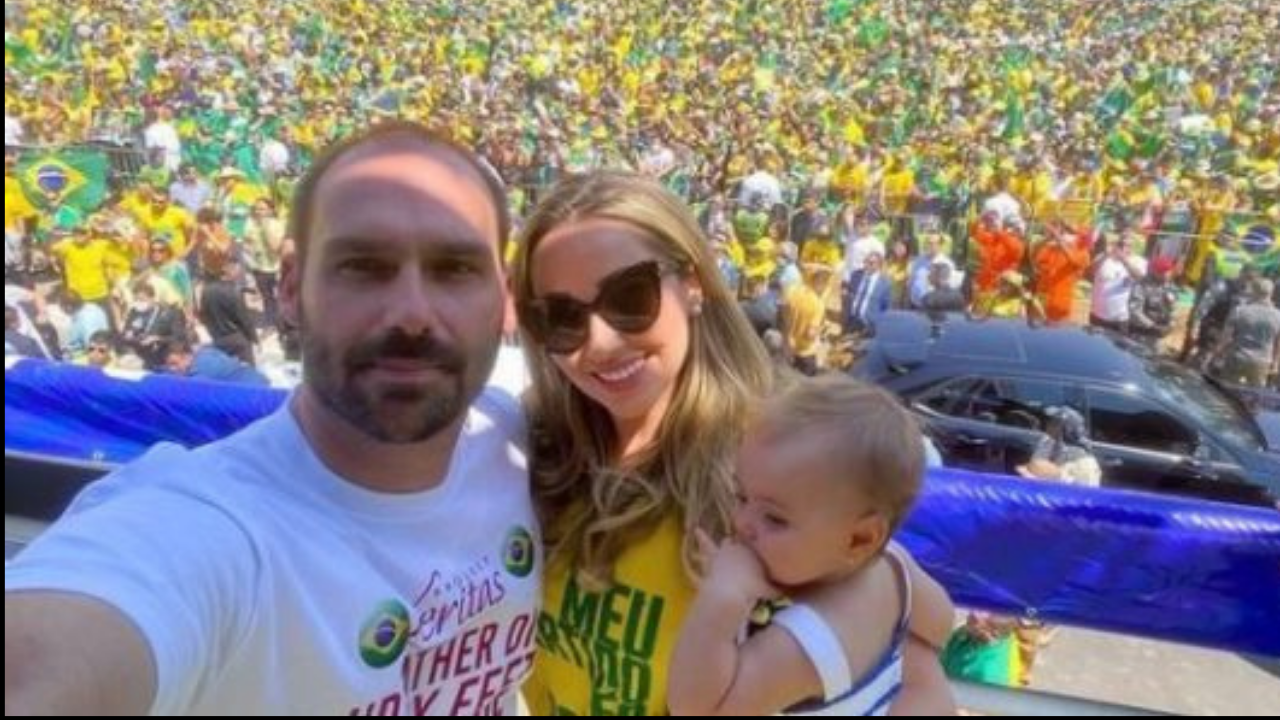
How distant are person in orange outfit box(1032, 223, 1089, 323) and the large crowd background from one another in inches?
1.0

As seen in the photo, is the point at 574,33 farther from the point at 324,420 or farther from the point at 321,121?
the point at 324,420

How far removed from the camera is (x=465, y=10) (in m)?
23.5

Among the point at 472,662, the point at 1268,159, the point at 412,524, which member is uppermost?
the point at 412,524

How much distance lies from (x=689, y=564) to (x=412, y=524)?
0.36 m

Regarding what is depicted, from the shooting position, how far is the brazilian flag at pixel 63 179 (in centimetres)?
1197

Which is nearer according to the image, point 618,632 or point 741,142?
point 618,632

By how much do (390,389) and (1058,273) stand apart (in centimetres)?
968

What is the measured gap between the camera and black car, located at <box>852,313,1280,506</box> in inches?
245

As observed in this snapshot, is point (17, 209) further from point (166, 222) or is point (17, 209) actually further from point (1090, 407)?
point (1090, 407)

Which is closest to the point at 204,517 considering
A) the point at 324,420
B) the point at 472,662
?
the point at 324,420

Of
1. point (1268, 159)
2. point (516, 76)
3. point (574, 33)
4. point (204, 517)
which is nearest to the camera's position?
point (204, 517)

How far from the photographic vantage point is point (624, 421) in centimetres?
181

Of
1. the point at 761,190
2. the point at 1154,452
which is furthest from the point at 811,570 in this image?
the point at 761,190

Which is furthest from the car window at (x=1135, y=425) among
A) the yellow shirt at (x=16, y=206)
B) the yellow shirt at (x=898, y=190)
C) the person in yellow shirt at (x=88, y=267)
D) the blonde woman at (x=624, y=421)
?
the yellow shirt at (x=16, y=206)
